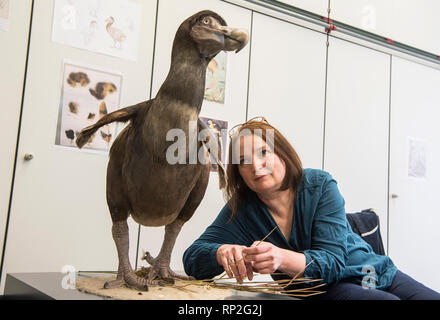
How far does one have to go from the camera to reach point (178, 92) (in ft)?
3.17

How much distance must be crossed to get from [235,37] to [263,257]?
1.62 feet

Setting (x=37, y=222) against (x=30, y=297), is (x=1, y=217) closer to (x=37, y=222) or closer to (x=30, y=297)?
(x=37, y=222)

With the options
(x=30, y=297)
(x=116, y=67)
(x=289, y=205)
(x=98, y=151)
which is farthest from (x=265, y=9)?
(x=30, y=297)

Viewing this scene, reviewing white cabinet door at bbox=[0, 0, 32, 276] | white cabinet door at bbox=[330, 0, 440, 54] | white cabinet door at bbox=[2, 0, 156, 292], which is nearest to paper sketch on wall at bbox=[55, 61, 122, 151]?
white cabinet door at bbox=[2, 0, 156, 292]

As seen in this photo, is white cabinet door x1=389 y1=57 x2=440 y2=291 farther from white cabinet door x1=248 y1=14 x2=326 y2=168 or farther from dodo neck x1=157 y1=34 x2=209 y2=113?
dodo neck x1=157 y1=34 x2=209 y2=113

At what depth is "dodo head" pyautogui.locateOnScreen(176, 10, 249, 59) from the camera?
96cm

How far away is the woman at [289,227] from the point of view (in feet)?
3.43

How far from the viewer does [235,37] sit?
0.96 meters

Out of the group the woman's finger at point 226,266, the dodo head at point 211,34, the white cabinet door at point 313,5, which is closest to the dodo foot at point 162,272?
the woman's finger at point 226,266

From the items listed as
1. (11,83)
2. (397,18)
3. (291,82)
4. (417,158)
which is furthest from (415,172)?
(11,83)

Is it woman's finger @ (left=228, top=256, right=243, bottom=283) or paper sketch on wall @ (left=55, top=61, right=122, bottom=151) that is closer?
woman's finger @ (left=228, top=256, right=243, bottom=283)

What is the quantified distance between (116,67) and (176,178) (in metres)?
0.90

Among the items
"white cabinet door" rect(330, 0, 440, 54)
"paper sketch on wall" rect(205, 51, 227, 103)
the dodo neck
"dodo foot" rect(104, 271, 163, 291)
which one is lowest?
"dodo foot" rect(104, 271, 163, 291)

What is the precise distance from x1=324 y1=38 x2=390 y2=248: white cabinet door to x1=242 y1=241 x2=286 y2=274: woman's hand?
4.84 feet
